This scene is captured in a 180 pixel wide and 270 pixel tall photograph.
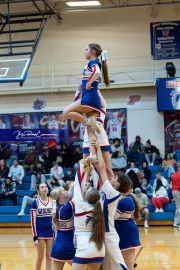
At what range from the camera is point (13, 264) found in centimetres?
780

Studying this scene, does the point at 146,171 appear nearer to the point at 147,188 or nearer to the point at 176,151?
the point at 147,188

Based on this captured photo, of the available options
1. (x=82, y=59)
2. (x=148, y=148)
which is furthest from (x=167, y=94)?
(x=82, y=59)

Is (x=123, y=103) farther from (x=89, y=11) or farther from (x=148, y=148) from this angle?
(x=89, y=11)

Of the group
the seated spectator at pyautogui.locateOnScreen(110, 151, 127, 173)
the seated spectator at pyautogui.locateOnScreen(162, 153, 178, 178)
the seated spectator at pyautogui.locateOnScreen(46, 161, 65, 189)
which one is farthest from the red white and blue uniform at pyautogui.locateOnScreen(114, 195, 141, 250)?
the seated spectator at pyautogui.locateOnScreen(162, 153, 178, 178)

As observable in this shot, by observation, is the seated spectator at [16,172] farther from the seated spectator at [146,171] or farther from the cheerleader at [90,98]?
the cheerleader at [90,98]

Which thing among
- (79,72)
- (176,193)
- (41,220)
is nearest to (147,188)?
(176,193)

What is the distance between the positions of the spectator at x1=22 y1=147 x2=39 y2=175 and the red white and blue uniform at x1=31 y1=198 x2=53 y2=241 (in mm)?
9254

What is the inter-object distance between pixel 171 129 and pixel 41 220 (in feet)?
36.1

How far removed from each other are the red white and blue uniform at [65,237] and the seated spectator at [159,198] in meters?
8.34

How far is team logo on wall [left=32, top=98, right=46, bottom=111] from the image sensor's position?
17234 millimetres

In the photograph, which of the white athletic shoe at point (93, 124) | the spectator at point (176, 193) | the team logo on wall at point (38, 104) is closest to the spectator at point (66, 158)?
the team logo on wall at point (38, 104)

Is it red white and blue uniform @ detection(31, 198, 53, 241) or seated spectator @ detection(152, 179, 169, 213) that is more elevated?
red white and blue uniform @ detection(31, 198, 53, 241)

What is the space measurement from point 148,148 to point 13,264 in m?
9.02

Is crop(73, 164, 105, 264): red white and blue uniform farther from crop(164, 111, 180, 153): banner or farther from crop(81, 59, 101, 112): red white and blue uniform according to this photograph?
crop(164, 111, 180, 153): banner
